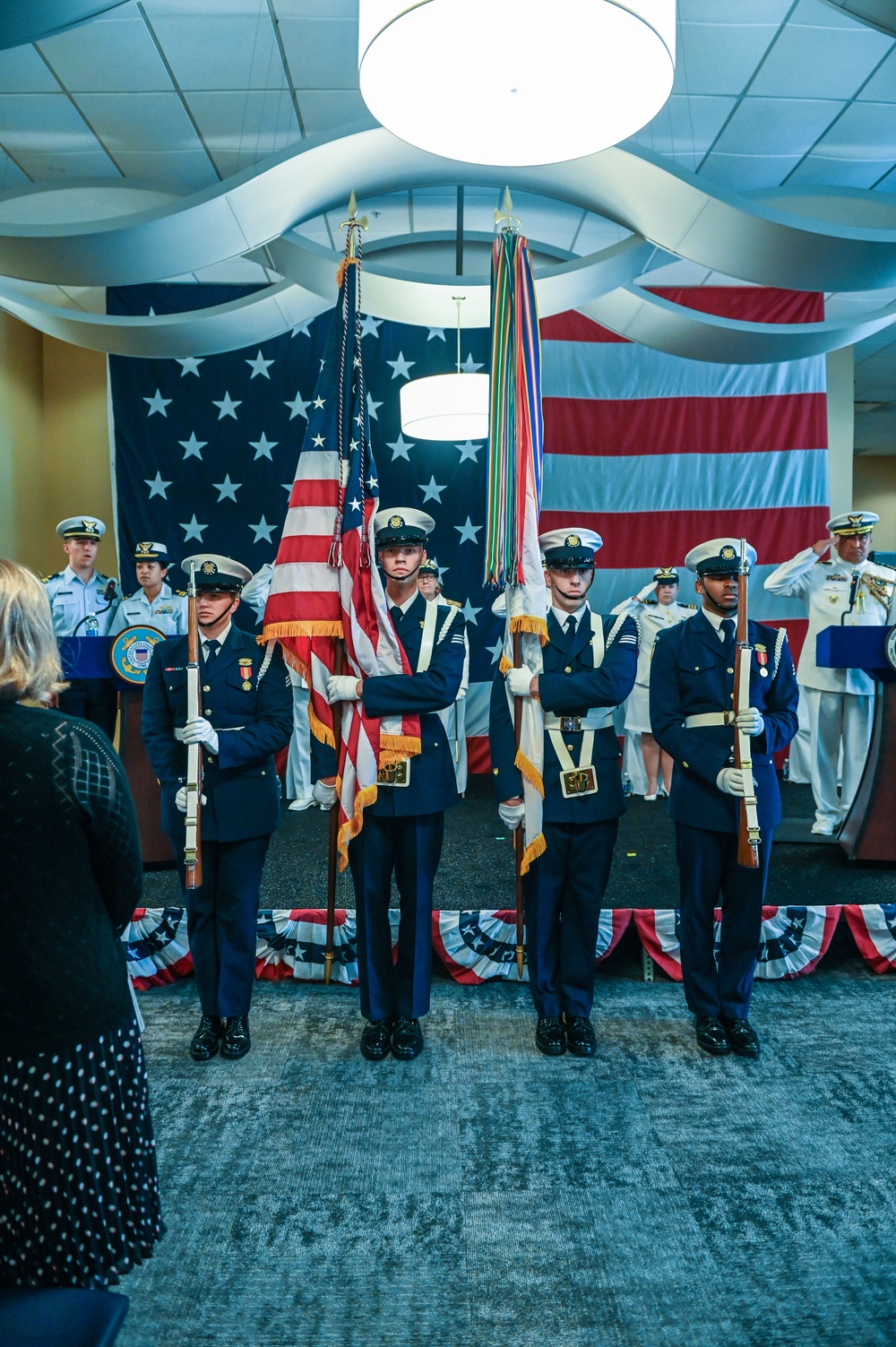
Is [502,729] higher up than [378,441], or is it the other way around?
[378,441]

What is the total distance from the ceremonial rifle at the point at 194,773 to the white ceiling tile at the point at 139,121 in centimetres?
376

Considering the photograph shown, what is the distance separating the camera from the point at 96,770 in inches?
56.4

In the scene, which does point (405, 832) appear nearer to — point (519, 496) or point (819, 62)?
point (519, 496)

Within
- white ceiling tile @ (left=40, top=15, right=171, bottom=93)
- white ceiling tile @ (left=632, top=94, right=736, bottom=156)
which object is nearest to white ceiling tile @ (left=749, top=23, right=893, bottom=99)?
white ceiling tile @ (left=632, top=94, right=736, bottom=156)

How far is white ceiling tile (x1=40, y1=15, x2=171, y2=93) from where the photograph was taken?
4.48 meters

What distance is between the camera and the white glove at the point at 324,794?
2.95m

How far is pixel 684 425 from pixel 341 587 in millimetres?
4936

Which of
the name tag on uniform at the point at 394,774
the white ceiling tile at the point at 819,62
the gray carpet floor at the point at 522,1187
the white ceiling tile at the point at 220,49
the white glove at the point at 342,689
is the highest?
the white ceiling tile at the point at 220,49

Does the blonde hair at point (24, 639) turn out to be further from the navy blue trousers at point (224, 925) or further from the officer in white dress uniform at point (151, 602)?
the officer in white dress uniform at point (151, 602)

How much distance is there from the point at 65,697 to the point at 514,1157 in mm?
3758

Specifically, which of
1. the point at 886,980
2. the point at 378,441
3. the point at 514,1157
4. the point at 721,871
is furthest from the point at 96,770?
the point at 378,441

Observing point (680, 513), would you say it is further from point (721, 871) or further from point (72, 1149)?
point (72, 1149)

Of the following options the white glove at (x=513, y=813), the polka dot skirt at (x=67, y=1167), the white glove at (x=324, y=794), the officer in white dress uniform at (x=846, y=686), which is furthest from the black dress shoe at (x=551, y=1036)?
the officer in white dress uniform at (x=846, y=686)

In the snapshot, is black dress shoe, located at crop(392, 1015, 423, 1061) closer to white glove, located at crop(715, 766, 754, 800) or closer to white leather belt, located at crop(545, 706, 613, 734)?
white leather belt, located at crop(545, 706, 613, 734)
